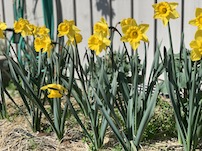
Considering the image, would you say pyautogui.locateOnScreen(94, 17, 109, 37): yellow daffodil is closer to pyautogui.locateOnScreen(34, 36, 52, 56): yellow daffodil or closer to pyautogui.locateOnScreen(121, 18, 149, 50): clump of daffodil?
pyautogui.locateOnScreen(121, 18, 149, 50): clump of daffodil

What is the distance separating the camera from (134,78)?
257cm

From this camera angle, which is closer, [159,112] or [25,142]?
[25,142]

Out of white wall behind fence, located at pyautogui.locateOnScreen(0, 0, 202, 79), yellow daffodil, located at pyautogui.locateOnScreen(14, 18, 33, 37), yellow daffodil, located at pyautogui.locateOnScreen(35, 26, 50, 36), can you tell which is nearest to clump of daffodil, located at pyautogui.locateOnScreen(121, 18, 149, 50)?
yellow daffodil, located at pyautogui.locateOnScreen(35, 26, 50, 36)

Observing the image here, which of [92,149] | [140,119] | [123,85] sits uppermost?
[123,85]

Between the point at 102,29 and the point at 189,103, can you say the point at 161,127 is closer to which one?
the point at 189,103

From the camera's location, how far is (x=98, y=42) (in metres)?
2.44

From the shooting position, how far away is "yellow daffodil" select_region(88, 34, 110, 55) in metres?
2.44

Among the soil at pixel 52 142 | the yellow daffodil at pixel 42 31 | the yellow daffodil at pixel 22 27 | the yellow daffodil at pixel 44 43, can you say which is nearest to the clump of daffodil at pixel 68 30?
the yellow daffodil at pixel 44 43

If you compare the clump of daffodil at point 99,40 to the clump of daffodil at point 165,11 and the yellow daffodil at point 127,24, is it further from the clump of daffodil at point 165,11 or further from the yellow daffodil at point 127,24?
the clump of daffodil at point 165,11

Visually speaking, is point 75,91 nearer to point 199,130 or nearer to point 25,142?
point 25,142

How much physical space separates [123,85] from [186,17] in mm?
1210

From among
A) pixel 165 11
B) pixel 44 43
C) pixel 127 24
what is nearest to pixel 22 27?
pixel 44 43

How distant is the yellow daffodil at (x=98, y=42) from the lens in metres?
2.44

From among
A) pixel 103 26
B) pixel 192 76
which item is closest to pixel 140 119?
pixel 192 76
